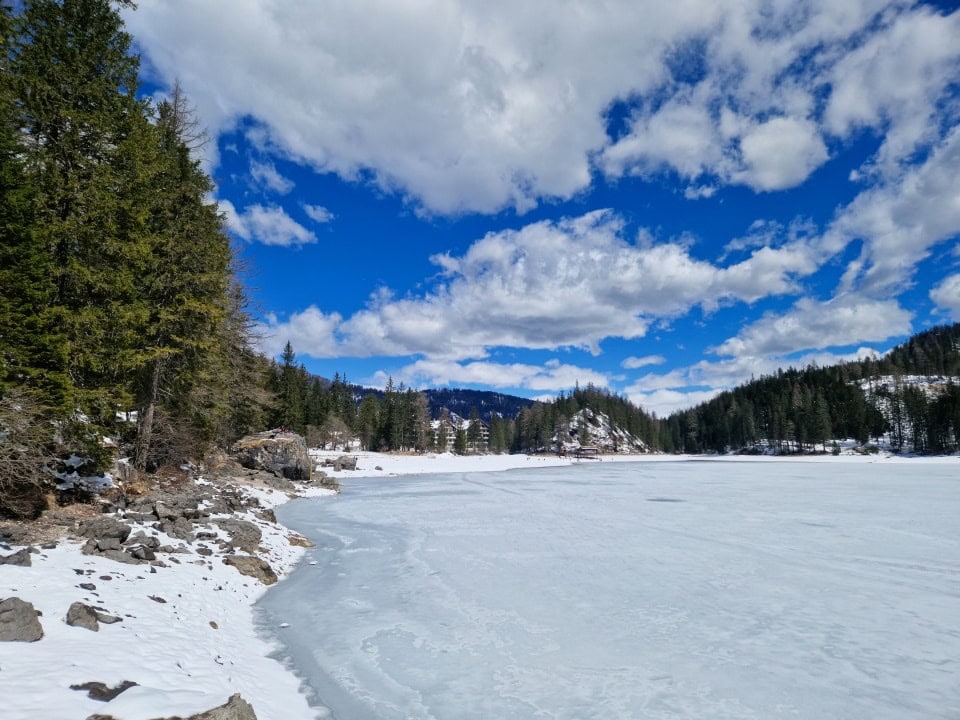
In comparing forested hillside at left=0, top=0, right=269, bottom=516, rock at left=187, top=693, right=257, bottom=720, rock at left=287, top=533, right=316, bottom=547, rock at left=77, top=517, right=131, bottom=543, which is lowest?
rock at left=287, top=533, right=316, bottom=547

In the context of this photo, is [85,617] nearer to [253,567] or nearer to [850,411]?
[253,567]

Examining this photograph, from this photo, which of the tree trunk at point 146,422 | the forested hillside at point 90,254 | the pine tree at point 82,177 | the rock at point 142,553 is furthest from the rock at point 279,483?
the rock at point 142,553

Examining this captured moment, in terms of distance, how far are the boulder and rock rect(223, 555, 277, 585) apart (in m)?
25.5

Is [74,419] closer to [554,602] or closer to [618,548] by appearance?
[554,602]

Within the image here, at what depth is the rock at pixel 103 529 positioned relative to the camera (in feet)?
36.7

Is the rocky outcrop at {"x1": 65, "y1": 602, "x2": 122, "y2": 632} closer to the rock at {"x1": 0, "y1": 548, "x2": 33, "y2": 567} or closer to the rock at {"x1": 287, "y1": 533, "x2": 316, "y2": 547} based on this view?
the rock at {"x1": 0, "y1": 548, "x2": 33, "y2": 567}

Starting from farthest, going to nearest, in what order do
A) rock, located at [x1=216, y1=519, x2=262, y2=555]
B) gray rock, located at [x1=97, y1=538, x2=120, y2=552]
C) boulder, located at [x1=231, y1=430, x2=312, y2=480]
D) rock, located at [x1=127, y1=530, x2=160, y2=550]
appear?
1. boulder, located at [x1=231, y1=430, x2=312, y2=480]
2. rock, located at [x1=216, y1=519, x2=262, y2=555]
3. rock, located at [x1=127, y1=530, x2=160, y2=550]
4. gray rock, located at [x1=97, y1=538, x2=120, y2=552]

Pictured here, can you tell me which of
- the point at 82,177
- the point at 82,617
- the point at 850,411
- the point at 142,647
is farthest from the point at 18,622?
the point at 850,411

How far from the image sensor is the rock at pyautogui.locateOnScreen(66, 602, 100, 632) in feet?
23.4

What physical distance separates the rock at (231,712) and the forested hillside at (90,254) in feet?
23.7

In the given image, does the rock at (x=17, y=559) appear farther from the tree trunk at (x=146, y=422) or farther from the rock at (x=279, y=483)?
the rock at (x=279, y=483)

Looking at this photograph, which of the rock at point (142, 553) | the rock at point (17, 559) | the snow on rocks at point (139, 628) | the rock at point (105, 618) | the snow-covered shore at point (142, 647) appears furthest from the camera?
the rock at point (142, 553)

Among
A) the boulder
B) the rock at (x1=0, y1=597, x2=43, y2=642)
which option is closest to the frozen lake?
the rock at (x1=0, y1=597, x2=43, y2=642)

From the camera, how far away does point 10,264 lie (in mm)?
10945
